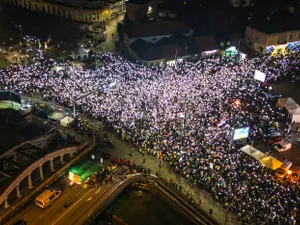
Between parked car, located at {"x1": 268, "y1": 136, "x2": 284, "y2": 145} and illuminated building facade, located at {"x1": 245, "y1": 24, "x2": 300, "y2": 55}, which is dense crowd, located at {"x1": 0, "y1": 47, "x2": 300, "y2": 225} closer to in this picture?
parked car, located at {"x1": 268, "y1": 136, "x2": 284, "y2": 145}

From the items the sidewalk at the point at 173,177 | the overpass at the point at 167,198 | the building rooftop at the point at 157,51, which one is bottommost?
the overpass at the point at 167,198

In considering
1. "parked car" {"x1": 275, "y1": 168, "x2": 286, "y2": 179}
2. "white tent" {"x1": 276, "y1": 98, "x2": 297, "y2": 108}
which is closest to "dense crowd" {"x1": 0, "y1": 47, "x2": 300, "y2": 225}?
"parked car" {"x1": 275, "y1": 168, "x2": 286, "y2": 179}

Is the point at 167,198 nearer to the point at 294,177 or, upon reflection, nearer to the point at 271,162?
the point at 271,162

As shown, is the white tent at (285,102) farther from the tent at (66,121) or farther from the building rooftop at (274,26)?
the tent at (66,121)

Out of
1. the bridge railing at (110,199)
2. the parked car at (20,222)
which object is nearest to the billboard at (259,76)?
the bridge railing at (110,199)

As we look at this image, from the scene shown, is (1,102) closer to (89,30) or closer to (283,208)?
(89,30)

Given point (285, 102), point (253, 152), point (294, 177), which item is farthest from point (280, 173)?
point (285, 102)
